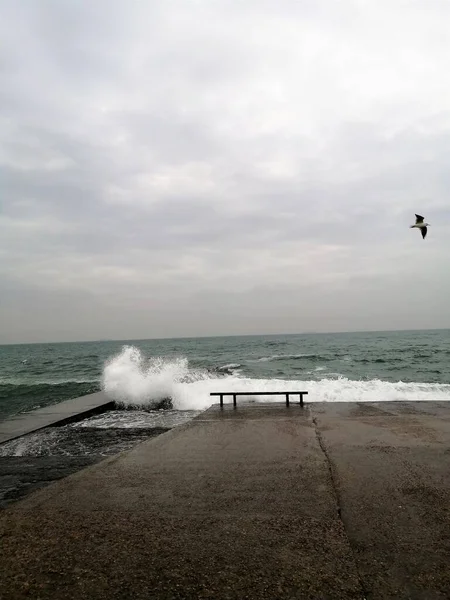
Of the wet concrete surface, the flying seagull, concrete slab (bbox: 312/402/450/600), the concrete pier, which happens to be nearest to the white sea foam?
the wet concrete surface

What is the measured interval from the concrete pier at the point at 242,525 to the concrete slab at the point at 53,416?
13.0 ft

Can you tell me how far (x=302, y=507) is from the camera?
385cm

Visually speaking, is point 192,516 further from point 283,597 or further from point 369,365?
point 369,365

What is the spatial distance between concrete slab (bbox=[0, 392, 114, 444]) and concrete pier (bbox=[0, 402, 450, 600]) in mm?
3954

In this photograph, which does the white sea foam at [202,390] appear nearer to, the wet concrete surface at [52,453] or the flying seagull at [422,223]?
the wet concrete surface at [52,453]

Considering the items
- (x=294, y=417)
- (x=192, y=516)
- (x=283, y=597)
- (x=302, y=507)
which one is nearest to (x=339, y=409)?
(x=294, y=417)

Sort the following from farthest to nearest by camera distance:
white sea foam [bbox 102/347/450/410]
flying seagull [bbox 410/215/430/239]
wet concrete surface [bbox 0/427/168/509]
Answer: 1. white sea foam [bbox 102/347/450/410]
2. flying seagull [bbox 410/215/430/239]
3. wet concrete surface [bbox 0/427/168/509]

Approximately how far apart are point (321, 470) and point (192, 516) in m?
1.92

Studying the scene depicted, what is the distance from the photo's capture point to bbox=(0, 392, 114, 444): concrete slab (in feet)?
28.3

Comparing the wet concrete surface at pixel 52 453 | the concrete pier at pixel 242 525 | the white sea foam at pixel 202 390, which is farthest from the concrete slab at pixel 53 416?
the concrete pier at pixel 242 525

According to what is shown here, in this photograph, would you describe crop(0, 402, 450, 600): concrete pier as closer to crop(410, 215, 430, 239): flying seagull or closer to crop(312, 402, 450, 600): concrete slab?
crop(312, 402, 450, 600): concrete slab

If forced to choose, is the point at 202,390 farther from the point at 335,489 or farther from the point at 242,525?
the point at 242,525

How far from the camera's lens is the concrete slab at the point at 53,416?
28.3 ft

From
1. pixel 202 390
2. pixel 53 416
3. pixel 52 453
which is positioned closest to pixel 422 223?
pixel 52 453
